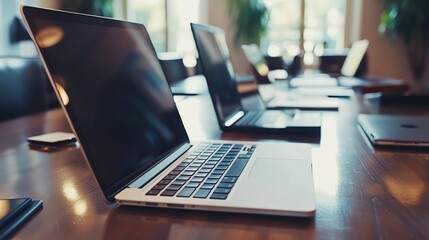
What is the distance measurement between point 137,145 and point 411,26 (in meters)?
4.82

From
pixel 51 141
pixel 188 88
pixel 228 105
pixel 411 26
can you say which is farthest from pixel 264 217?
pixel 411 26

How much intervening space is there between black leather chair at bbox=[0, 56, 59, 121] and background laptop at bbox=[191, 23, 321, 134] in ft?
2.00

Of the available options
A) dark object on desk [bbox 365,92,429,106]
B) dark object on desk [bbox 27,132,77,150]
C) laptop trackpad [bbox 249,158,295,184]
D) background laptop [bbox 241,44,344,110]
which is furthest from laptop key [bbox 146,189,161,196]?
dark object on desk [bbox 365,92,429,106]

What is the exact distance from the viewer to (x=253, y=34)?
5.11 meters

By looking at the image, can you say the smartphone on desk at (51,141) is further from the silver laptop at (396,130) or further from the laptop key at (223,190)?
the silver laptop at (396,130)

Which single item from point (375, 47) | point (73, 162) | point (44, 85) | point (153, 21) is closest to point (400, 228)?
point (73, 162)

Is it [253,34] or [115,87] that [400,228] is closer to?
[115,87]

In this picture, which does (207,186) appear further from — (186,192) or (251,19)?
(251,19)

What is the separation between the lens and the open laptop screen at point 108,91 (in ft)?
1.48

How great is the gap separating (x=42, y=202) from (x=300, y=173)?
1.10 feet

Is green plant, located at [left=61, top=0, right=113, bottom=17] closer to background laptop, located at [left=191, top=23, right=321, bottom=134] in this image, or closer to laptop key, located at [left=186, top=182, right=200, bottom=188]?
background laptop, located at [left=191, top=23, right=321, bottom=134]

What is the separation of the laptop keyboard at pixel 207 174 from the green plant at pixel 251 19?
180 inches

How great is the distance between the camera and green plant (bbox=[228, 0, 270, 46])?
509 cm

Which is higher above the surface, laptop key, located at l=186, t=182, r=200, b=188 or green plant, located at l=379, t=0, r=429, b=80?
laptop key, located at l=186, t=182, r=200, b=188
